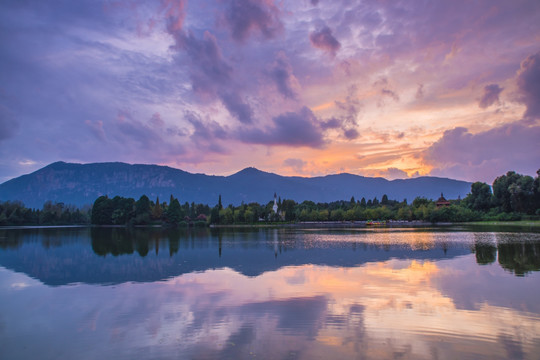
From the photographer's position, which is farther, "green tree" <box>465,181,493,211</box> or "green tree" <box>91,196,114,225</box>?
"green tree" <box>91,196,114,225</box>

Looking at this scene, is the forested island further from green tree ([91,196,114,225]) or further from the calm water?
the calm water

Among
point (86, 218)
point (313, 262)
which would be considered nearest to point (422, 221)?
point (313, 262)

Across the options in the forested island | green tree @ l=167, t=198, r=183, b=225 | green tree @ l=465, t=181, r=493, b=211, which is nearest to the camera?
the forested island

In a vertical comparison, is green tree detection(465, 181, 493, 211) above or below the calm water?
above

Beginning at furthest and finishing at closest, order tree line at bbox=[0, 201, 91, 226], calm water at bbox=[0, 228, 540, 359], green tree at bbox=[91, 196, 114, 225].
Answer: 1. green tree at bbox=[91, 196, 114, 225]
2. tree line at bbox=[0, 201, 91, 226]
3. calm water at bbox=[0, 228, 540, 359]

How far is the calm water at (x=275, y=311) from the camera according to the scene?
383 inches

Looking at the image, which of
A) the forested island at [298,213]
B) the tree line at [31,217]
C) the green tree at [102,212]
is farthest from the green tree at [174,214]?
the tree line at [31,217]

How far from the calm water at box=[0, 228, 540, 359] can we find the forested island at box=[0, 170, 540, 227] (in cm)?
8465

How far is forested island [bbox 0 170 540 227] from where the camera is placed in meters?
95.2

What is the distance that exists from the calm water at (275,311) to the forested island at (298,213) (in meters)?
84.7

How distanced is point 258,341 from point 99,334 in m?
4.99

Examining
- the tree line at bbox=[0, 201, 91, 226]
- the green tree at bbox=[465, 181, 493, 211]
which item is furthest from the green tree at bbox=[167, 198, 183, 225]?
the green tree at bbox=[465, 181, 493, 211]

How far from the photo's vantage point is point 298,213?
→ 481ft

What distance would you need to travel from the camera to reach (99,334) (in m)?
11.1
